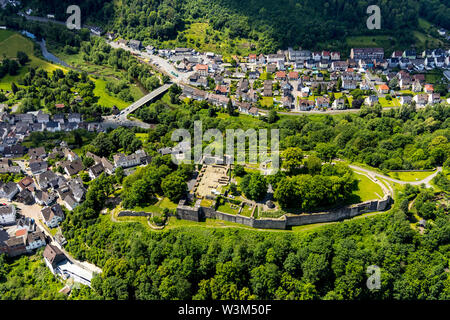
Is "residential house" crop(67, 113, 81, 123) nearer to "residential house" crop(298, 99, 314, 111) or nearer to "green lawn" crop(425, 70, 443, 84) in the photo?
"residential house" crop(298, 99, 314, 111)

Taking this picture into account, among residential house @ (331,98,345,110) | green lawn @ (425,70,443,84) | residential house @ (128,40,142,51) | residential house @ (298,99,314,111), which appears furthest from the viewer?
residential house @ (128,40,142,51)

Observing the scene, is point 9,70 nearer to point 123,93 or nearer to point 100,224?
point 123,93

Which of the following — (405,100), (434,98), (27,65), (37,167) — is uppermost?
(27,65)

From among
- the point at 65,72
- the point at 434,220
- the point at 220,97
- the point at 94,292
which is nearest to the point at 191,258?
the point at 94,292

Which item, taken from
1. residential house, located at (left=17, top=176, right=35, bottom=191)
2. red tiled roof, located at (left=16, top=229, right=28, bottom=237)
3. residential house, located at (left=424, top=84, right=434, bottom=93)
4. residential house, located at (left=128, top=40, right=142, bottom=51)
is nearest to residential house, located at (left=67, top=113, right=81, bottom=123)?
residential house, located at (left=17, top=176, right=35, bottom=191)

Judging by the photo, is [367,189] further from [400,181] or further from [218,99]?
[218,99]

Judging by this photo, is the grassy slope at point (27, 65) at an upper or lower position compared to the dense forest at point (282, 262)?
upper

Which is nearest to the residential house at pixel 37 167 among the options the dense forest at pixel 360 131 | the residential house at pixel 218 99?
the dense forest at pixel 360 131

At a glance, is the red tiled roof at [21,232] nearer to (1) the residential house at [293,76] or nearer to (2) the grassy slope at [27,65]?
(2) the grassy slope at [27,65]

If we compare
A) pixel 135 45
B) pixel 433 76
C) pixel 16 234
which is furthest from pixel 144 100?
pixel 433 76
